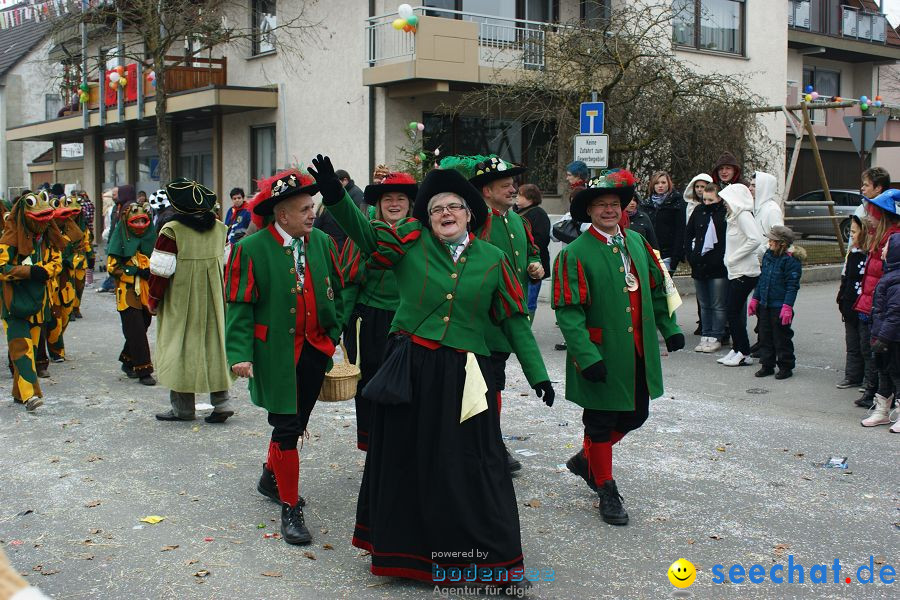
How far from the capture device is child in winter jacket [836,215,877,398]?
8625 millimetres

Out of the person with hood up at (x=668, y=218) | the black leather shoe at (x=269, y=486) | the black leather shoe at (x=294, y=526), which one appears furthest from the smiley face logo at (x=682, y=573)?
the person with hood up at (x=668, y=218)

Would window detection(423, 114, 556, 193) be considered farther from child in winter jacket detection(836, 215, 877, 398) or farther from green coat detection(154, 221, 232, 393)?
green coat detection(154, 221, 232, 393)

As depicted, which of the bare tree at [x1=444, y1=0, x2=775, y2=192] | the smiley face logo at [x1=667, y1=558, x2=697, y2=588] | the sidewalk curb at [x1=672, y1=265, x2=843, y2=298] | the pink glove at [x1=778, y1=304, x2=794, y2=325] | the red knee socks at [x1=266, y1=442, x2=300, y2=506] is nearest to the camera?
the smiley face logo at [x1=667, y1=558, x2=697, y2=588]

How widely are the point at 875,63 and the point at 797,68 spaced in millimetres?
4934

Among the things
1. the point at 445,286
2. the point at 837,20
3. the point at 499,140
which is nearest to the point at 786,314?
the point at 445,286

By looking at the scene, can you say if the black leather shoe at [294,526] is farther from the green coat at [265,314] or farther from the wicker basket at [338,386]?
the wicker basket at [338,386]

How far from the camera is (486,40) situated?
2058 cm

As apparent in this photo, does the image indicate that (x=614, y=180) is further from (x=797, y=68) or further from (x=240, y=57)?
(x=797, y=68)

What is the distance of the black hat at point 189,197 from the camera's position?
7.72 meters

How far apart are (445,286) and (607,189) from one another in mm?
1443

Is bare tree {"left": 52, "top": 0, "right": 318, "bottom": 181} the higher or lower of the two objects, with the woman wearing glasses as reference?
higher

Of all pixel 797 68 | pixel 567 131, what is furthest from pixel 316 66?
pixel 797 68

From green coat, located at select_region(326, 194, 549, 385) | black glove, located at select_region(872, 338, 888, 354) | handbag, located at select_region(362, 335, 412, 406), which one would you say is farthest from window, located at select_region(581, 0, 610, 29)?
handbag, located at select_region(362, 335, 412, 406)

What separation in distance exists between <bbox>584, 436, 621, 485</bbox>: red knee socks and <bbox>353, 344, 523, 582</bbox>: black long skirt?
113 cm
